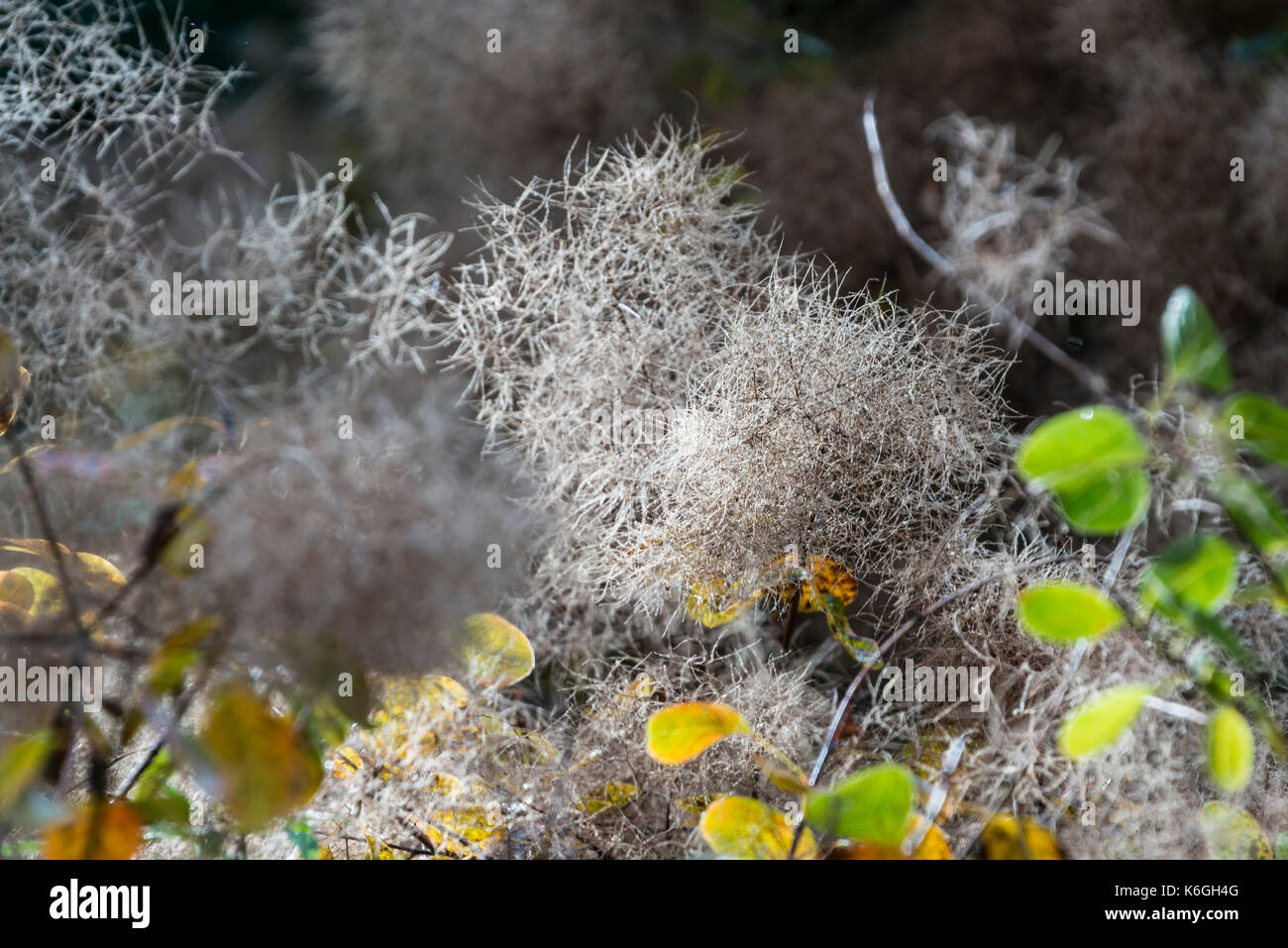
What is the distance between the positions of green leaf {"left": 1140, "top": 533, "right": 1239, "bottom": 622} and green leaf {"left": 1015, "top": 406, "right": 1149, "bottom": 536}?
13 millimetres

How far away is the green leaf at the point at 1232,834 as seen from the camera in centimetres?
33

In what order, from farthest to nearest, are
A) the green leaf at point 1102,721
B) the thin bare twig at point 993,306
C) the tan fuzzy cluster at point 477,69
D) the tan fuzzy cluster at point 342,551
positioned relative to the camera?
the tan fuzzy cluster at point 477,69 → the thin bare twig at point 993,306 → the tan fuzzy cluster at point 342,551 → the green leaf at point 1102,721

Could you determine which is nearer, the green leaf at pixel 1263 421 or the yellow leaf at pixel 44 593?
the green leaf at pixel 1263 421

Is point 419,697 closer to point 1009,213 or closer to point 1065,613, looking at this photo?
point 1065,613

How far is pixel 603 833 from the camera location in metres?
0.39

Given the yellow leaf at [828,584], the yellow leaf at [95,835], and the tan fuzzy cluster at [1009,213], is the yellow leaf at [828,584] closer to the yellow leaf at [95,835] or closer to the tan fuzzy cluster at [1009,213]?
the yellow leaf at [95,835]

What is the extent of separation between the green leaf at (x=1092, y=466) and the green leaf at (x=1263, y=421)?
0.02 meters

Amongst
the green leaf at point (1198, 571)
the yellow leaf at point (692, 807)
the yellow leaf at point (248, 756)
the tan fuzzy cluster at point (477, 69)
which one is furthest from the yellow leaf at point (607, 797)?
the tan fuzzy cluster at point (477, 69)

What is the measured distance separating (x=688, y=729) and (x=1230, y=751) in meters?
0.18

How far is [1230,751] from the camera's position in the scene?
22cm

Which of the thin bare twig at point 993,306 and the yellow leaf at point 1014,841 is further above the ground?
the thin bare twig at point 993,306

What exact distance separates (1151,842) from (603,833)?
0.66ft

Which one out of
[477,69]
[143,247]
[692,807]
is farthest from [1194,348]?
[477,69]
